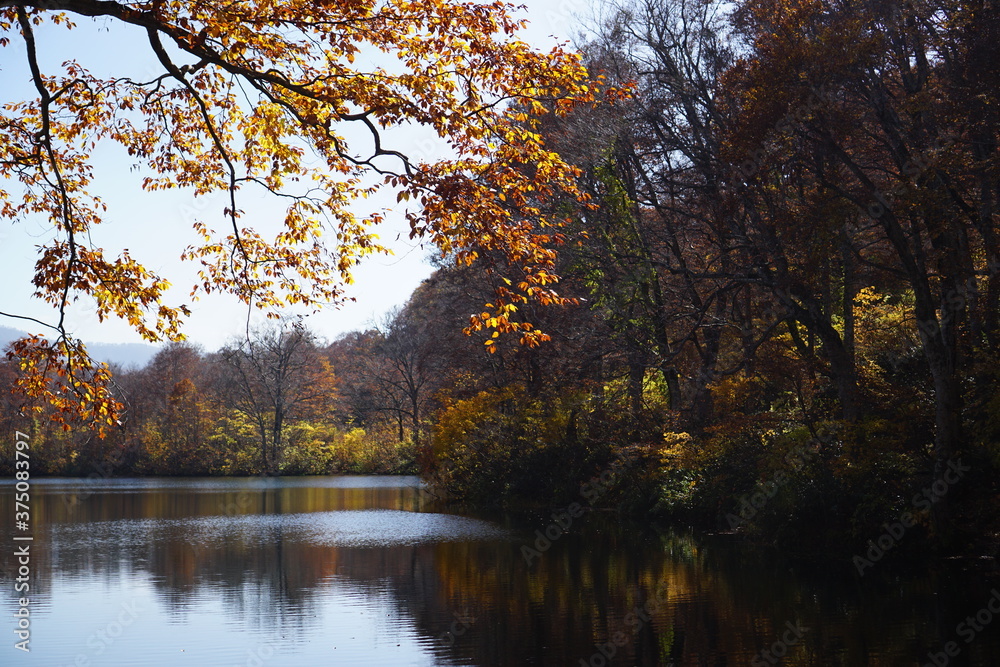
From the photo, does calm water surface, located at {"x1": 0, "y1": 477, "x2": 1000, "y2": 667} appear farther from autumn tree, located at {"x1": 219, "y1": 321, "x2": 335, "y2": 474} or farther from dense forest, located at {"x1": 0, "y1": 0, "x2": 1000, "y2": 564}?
autumn tree, located at {"x1": 219, "y1": 321, "x2": 335, "y2": 474}

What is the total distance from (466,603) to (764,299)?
13171 millimetres

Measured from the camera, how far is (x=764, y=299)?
21.8 m

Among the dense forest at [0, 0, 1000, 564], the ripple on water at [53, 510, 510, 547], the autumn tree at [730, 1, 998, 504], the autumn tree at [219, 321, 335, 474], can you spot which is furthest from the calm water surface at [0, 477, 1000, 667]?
the autumn tree at [219, 321, 335, 474]

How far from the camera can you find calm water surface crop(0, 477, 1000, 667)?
337 inches

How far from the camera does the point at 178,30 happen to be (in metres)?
7.68

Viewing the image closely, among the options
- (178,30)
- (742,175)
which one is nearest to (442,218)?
(178,30)

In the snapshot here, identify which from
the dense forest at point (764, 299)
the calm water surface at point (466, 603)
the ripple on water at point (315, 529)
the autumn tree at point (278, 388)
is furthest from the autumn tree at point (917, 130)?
the autumn tree at point (278, 388)

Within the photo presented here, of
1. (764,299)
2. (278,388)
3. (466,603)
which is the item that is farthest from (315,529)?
(278,388)

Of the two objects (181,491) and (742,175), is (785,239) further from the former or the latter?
(181,491)

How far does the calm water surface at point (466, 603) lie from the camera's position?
856 cm

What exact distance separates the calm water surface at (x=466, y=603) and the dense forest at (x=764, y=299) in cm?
162

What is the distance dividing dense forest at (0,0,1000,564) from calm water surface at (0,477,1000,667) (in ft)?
A: 5.30

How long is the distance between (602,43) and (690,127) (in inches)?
118

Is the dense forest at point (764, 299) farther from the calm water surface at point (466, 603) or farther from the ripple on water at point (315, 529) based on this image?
the ripple on water at point (315, 529)
